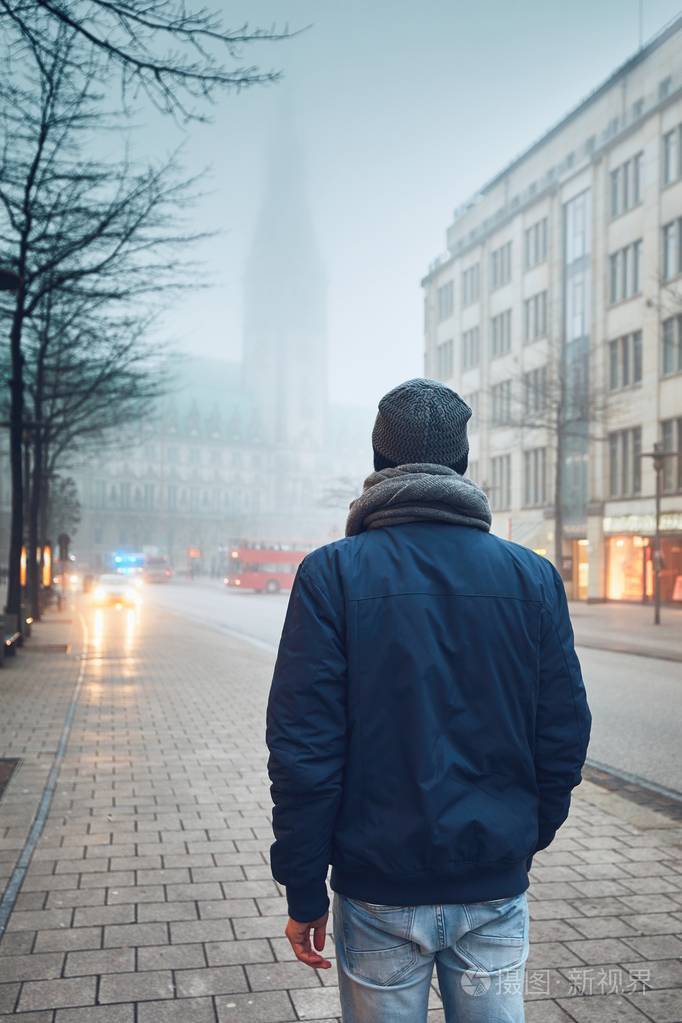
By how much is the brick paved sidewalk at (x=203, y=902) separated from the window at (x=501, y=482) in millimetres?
44728

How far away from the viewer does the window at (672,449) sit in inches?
1406

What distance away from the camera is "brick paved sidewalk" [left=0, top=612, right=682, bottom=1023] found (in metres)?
3.89

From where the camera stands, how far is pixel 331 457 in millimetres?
161375

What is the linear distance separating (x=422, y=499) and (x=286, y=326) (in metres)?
164

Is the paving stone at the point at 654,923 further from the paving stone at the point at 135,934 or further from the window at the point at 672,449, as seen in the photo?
the window at the point at 672,449

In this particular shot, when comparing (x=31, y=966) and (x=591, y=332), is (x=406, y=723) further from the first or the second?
(x=591, y=332)

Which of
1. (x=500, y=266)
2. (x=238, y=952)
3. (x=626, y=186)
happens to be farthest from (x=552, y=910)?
(x=500, y=266)

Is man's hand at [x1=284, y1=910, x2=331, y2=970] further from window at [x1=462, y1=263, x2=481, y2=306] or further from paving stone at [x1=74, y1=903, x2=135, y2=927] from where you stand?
window at [x1=462, y1=263, x2=481, y2=306]

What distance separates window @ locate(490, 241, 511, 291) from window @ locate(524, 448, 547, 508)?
9.21m

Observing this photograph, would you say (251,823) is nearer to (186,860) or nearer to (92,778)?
(186,860)

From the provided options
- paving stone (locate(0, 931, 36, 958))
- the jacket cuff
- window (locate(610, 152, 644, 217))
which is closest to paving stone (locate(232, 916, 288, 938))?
paving stone (locate(0, 931, 36, 958))

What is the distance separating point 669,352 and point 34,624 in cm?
2348

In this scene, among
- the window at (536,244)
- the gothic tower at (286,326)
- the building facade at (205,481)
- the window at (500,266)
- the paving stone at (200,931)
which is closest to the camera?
the paving stone at (200,931)

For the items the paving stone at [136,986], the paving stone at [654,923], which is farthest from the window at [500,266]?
the paving stone at [136,986]
